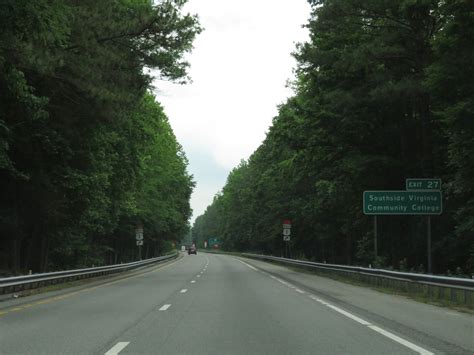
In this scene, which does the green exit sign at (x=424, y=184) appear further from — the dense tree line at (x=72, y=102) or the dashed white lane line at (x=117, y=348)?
the dashed white lane line at (x=117, y=348)

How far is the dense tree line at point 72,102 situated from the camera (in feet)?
50.1

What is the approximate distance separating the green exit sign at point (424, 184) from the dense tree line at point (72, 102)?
10888 millimetres

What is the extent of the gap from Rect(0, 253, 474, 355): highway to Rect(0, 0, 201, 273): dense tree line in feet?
21.0

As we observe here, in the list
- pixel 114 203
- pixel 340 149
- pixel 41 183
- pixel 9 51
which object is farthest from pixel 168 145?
pixel 9 51

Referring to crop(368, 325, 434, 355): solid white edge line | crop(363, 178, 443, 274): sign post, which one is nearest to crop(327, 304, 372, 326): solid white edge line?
crop(368, 325, 434, 355): solid white edge line

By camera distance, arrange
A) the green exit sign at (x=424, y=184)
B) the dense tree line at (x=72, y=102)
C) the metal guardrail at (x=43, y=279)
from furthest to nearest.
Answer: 1. the green exit sign at (x=424, y=184)
2. the metal guardrail at (x=43, y=279)
3. the dense tree line at (x=72, y=102)

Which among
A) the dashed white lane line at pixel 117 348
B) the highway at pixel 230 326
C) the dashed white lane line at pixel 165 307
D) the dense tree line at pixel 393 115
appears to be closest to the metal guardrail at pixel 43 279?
the highway at pixel 230 326

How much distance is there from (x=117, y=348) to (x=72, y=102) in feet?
48.5

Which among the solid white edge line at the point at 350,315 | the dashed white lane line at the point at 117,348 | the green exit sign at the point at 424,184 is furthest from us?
the green exit sign at the point at 424,184

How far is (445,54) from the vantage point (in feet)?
73.2

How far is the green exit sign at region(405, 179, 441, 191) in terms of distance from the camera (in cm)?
2433

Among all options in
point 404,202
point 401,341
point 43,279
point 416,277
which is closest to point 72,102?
point 43,279

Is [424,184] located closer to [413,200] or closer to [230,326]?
[413,200]

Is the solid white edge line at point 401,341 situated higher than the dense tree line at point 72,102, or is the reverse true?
the dense tree line at point 72,102
